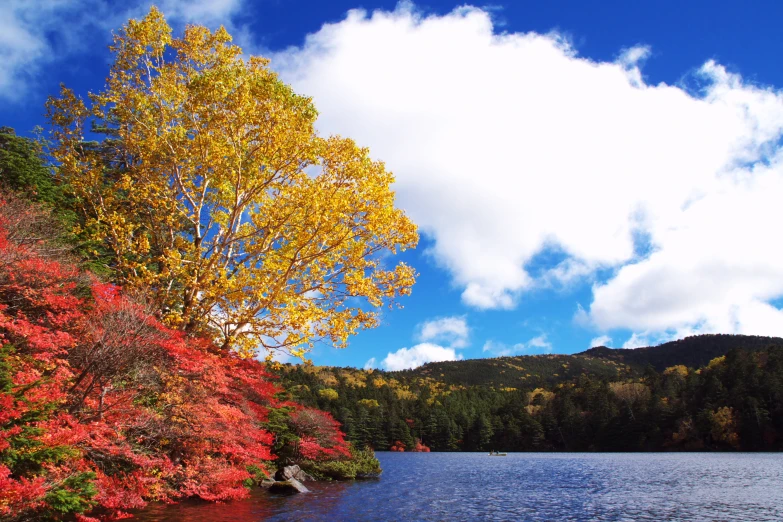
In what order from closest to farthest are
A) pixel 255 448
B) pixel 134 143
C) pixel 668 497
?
pixel 134 143, pixel 255 448, pixel 668 497

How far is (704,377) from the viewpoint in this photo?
286 ft

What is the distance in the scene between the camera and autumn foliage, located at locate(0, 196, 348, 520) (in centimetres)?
997

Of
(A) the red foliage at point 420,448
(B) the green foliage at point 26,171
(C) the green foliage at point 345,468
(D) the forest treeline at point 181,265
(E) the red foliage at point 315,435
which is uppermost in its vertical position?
(B) the green foliage at point 26,171

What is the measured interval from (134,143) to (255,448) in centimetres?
1490

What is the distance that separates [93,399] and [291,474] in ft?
66.2

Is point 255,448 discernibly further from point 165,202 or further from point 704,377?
point 704,377

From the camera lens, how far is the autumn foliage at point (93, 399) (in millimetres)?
9969

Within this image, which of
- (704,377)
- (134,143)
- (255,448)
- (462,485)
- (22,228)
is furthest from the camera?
(704,377)

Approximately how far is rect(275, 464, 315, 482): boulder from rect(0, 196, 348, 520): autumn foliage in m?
10.5

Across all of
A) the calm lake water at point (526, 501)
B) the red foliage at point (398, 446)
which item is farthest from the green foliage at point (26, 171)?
the red foliage at point (398, 446)

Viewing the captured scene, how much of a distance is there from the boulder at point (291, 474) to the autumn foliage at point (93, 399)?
1047 centimetres

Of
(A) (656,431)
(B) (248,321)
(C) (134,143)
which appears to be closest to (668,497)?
(B) (248,321)

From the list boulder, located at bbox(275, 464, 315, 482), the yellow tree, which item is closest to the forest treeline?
the yellow tree

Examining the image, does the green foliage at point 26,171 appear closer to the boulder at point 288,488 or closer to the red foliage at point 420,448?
the boulder at point 288,488
